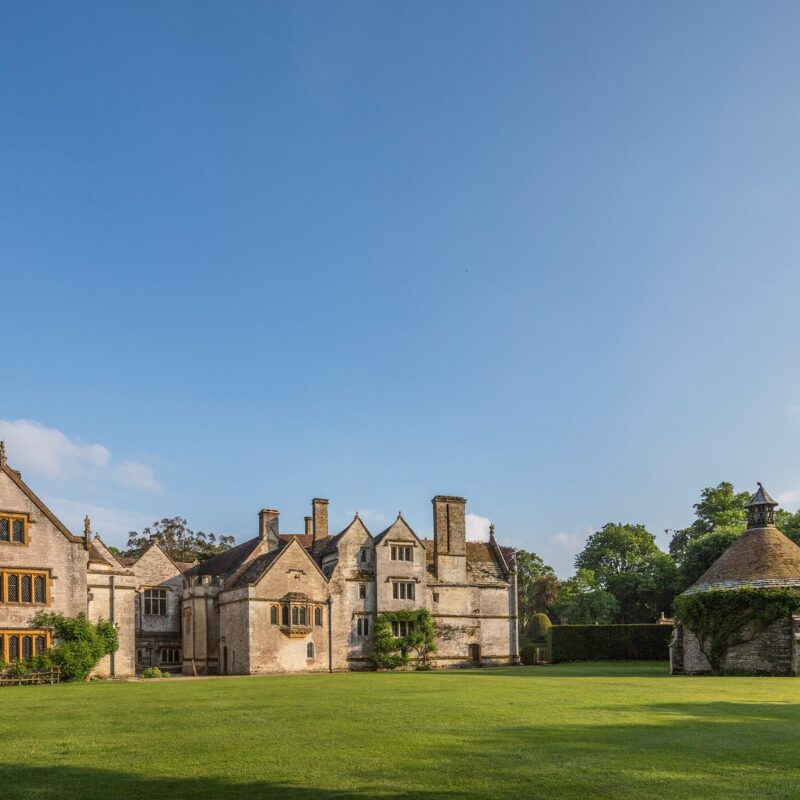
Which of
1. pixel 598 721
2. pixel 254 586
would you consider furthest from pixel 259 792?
pixel 254 586

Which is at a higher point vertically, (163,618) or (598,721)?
(598,721)

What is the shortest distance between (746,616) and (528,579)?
207 feet

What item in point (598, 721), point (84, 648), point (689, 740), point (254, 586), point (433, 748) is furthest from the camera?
point (254, 586)

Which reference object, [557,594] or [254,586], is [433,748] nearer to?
[254,586]

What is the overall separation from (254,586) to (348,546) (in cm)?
688

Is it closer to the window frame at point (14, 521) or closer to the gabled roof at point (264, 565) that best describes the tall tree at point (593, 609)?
the gabled roof at point (264, 565)

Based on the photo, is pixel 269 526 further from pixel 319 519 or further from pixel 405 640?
pixel 405 640

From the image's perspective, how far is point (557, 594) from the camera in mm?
96188

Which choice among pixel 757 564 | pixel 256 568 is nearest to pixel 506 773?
pixel 757 564

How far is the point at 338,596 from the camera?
51375 millimetres

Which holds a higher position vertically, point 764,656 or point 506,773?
point 506,773

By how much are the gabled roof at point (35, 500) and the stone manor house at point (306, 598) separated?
87 cm

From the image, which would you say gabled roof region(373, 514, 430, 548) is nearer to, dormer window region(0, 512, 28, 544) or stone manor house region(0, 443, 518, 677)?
stone manor house region(0, 443, 518, 677)

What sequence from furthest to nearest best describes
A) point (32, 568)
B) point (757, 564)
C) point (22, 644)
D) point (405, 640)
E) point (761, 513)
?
1. point (405, 640)
2. point (761, 513)
3. point (757, 564)
4. point (32, 568)
5. point (22, 644)
